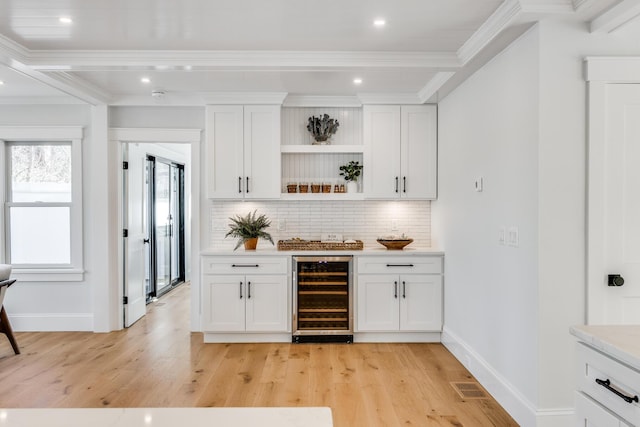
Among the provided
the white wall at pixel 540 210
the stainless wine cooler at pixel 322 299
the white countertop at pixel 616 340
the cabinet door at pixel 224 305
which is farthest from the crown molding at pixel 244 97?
the white countertop at pixel 616 340

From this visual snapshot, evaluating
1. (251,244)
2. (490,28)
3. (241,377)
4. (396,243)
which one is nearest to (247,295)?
(251,244)

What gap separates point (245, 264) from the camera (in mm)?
4215

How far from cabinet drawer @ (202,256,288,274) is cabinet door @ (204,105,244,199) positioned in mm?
687

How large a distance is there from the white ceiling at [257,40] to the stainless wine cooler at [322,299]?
5.91 feet

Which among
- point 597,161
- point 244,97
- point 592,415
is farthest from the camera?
point 244,97

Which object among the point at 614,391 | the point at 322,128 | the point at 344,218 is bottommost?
the point at 614,391

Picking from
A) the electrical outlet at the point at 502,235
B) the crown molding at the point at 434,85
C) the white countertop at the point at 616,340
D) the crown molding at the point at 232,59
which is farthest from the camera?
the crown molding at the point at 434,85

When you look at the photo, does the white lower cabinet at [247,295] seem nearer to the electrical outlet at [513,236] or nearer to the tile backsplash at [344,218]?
the tile backsplash at [344,218]

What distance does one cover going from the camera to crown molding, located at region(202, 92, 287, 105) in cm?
434

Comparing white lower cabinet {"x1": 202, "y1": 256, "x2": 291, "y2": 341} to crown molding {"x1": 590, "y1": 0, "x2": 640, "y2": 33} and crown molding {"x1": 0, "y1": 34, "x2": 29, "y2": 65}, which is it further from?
crown molding {"x1": 590, "y1": 0, "x2": 640, "y2": 33}

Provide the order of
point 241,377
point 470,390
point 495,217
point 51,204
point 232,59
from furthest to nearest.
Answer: point 51,204
point 241,377
point 232,59
point 470,390
point 495,217

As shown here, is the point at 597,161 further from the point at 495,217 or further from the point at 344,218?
the point at 344,218

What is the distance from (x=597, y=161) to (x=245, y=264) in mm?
3093

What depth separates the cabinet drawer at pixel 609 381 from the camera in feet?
4.19
